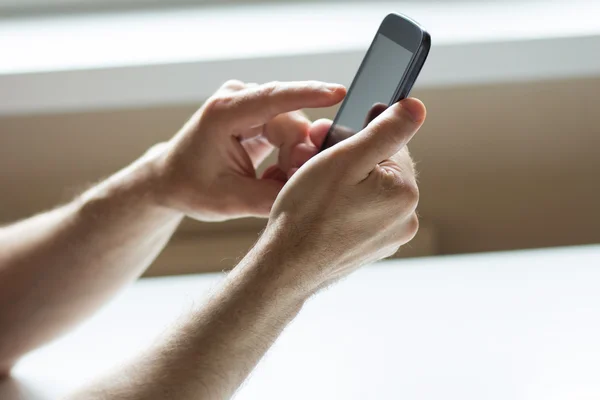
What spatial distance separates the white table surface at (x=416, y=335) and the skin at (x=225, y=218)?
0.07 m

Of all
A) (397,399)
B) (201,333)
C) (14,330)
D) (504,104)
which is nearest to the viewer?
(201,333)

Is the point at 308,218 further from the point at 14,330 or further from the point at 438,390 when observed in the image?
the point at 14,330

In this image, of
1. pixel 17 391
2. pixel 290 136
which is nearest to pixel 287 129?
pixel 290 136

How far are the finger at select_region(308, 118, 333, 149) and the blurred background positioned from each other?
0.94 ft

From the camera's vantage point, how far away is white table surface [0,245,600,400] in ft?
2.82

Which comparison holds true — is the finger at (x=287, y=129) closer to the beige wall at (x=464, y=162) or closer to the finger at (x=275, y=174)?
the finger at (x=275, y=174)

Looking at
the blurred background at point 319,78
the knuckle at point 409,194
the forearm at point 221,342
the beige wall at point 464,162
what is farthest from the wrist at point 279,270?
the beige wall at point 464,162

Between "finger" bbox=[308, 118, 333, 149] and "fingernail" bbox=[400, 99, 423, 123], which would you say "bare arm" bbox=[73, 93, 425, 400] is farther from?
"finger" bbox=[308, 118, 333, 149]

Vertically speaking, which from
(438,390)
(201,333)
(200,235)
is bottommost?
(200,235)

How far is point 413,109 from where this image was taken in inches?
27.0

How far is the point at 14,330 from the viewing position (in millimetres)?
936

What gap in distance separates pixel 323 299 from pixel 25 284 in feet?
1.20

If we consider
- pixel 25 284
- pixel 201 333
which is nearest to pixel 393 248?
pixel 201 333

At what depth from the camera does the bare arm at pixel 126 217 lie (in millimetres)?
897
